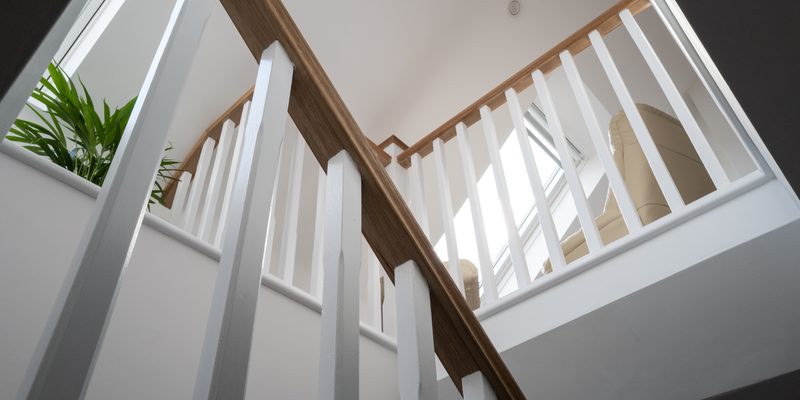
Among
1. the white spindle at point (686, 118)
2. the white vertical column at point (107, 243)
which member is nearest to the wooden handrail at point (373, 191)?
the white vertical column at point (107, 243)

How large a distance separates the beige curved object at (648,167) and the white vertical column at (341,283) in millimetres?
1812

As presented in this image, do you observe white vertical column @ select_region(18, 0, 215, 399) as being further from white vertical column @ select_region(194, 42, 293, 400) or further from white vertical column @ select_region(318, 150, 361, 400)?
white vertical column @ select_region(318, 150, 361, 400)

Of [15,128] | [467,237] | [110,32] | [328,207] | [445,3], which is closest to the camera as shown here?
[328,207]

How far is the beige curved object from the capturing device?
253 centimetres

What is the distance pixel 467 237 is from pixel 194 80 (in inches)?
112

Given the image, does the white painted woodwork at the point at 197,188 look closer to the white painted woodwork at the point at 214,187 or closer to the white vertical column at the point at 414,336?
the white painted woodwork at the point at 214,187

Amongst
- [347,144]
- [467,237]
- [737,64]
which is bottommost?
A: [737,64]

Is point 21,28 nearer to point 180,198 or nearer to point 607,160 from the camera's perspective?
point 607,160

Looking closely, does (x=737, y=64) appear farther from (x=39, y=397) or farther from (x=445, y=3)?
→ (x=445, y=3)

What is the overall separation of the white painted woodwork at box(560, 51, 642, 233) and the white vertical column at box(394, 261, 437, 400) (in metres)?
1.04

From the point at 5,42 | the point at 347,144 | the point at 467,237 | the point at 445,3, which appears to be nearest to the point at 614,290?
the point at 347,144

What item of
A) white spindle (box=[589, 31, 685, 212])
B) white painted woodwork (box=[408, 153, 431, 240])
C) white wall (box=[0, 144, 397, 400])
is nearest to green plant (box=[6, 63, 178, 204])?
white wall (box=[0, 144, 397, 400])

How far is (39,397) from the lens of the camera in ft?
1.60

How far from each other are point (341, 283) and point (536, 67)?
6.23 ft
